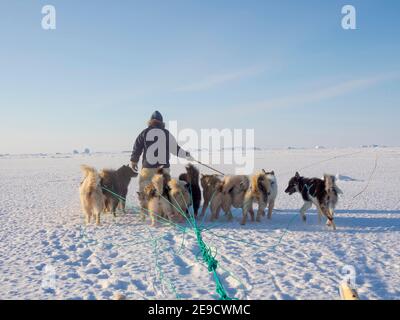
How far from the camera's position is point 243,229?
5.55 m

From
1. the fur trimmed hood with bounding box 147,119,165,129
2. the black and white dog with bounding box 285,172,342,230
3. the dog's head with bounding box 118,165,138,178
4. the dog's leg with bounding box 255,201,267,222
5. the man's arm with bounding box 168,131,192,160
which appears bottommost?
the dog's leg with bounding box 255,201,267,222

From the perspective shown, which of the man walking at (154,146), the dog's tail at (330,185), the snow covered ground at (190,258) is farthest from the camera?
the man walking at (154,146)

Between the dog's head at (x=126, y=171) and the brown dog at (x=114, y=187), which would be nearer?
the brown dog at (x=114, y=187)

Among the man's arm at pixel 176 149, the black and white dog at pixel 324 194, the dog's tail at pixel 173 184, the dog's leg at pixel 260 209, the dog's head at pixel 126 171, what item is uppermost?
the man's arm at pixel 176 149

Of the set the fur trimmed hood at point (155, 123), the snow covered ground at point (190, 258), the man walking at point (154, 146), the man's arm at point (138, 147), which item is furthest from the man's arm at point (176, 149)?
the snow covered ground at point (190, 258)

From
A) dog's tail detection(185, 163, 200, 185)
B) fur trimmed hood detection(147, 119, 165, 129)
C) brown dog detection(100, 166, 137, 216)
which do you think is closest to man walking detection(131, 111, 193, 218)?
fur trimmed hood detection(147, 119, 165, 129)

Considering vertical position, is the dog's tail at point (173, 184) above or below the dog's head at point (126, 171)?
below

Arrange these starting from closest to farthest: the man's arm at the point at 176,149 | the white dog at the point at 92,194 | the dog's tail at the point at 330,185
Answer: the dog's tail at the point at 330,185, the white dog at the point at 92,194, the man's arm at the point at 176,149

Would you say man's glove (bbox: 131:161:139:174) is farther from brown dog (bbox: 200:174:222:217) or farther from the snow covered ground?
brown dog (bbox: 200:174:222:217)

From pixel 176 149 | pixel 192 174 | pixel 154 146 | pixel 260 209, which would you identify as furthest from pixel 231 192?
pixel 154 146

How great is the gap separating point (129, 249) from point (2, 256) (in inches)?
69.1

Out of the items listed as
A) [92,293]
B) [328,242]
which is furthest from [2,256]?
[328,242]

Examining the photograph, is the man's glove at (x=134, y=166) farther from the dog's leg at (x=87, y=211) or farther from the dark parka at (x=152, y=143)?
the dog's leg at (x=87, y=211)

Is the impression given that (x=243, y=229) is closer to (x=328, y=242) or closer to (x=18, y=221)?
(x=328, y=242)
